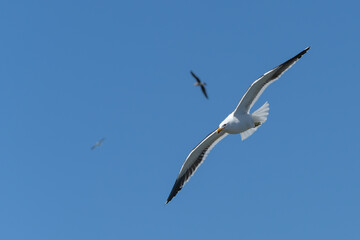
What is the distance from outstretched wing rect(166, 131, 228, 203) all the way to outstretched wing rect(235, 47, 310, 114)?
7.89 ft

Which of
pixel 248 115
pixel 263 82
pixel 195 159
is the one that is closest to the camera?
pixel 263 82

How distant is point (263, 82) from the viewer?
20281 mm

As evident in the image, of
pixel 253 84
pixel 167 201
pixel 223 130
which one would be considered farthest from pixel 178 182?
pixel 253 84

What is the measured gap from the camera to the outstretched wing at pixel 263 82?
786 inches

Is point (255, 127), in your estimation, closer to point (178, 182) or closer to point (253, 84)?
point (253, 84)

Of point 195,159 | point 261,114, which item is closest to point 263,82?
point 261,114

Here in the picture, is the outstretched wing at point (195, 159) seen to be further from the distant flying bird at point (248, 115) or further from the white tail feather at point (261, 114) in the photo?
the white tail feather at point (261, 114)

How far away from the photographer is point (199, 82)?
22.1 meters

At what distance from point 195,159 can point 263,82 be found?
4.93 meters

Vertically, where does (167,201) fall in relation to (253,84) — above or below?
below

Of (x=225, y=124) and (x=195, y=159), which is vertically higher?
(x=225, y=124)

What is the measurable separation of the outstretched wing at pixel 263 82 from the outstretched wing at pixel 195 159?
2403 millimetres

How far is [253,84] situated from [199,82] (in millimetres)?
2890

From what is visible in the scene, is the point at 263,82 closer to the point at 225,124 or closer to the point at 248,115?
the point at 248,115
